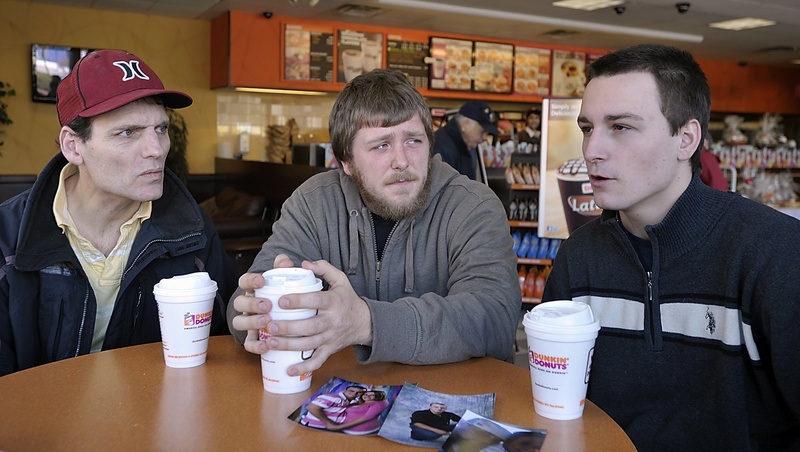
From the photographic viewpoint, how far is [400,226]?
1854mm

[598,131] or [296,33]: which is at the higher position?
[296,33]

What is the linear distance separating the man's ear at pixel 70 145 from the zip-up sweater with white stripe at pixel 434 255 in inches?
24.7

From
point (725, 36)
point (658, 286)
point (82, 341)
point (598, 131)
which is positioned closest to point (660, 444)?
point (658, 286)

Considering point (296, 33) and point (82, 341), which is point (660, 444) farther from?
point (296, 33)

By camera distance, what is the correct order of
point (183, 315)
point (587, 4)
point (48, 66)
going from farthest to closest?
point (48, 66) → point (587, 4) → point (183, 315)

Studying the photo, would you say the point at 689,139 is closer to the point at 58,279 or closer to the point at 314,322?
the point at 314,322

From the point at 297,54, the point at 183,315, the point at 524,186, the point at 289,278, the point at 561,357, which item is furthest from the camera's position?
the point at 297,54

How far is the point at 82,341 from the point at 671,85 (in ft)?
5.39

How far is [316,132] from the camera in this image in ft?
27.6

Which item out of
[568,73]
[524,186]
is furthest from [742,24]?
[524,186]

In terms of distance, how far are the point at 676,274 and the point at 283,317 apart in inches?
35.0

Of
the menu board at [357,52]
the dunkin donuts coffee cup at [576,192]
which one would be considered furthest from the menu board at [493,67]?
the dunkin donuts coffee cup at [576,192]

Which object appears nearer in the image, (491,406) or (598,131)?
(491,406)

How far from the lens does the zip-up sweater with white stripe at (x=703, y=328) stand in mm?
1385
